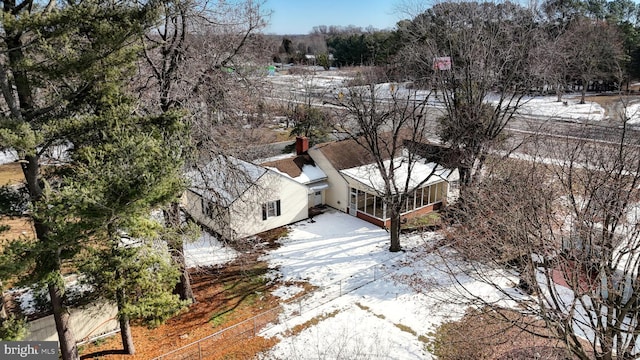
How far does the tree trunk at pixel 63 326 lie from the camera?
9677mm

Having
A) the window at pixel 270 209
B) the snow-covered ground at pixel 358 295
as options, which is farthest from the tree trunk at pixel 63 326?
the window at pixel 270 209

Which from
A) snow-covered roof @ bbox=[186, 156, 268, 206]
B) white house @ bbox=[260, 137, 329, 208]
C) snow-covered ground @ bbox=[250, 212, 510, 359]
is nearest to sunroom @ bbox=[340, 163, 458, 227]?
snow-covered ground @ bbox=[250, 212, 510, 359]

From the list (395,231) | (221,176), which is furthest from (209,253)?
(395,231)

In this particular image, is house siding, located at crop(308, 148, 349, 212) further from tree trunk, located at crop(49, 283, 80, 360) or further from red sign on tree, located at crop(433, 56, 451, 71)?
tree trunk, located at crop(49, 283, 80, 360)

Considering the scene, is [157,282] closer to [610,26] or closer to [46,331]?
→ [46,331]

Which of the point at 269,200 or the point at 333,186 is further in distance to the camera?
the point at 333,186

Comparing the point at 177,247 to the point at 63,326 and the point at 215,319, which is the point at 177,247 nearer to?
the point at 215,319

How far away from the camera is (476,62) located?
17.5m

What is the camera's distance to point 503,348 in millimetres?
11867

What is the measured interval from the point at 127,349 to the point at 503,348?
10728mm

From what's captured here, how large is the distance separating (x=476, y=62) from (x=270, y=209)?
11.5 m

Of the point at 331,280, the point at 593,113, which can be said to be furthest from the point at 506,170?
the point at 593,113

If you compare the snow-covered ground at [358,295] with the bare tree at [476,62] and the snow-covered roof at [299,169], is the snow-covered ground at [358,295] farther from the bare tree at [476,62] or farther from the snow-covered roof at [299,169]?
the bare tree at [476,62]

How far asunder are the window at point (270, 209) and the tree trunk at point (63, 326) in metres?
10.8
